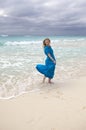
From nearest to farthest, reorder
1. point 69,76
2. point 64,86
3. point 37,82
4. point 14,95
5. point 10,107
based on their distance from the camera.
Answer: point 10,107, point 14,95, point 64,86, point 37,82, point 69,76

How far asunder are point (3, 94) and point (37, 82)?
5.52 feet

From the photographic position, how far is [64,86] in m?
6.57

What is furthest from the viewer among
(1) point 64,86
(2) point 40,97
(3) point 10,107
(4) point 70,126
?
(1) point 64,86

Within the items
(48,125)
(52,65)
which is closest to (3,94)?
(52,65)

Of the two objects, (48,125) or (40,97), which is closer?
(48,125)

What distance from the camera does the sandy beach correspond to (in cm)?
379

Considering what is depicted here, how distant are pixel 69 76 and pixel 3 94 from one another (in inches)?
133

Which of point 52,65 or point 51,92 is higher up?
point 52,65

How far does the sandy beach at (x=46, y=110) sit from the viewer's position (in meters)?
3.79

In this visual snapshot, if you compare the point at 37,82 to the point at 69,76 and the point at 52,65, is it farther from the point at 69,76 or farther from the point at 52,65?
the point at 69,76

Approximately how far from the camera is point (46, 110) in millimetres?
4480

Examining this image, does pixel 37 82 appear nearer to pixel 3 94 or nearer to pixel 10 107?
pixel 3 94

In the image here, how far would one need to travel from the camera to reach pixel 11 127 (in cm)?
378

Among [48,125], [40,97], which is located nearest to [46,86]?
[40,97]
